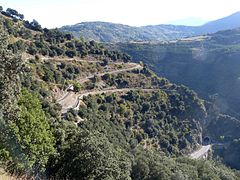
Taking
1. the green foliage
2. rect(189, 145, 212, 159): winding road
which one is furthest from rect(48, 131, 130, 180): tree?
rect(189, 145, 212, 159): winding road

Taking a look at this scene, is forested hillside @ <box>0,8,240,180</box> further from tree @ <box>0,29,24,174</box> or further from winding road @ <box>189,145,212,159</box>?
winding road @ <box>189,145,212,159</box>

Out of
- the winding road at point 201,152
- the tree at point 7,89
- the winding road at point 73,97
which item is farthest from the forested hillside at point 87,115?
the winding road at point 201,152

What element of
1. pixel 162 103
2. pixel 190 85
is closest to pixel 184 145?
pixel 162 103

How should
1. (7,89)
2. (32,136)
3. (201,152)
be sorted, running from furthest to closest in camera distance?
(201,152)
(32,136)
(7,89)

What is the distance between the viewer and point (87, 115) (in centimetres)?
6344

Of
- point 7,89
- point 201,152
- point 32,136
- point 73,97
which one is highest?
point 7,89

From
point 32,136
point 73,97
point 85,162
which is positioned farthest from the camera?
point 73,97

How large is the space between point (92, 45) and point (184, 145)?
39.8 meters

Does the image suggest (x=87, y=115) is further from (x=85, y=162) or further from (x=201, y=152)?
(x=201, y=152)

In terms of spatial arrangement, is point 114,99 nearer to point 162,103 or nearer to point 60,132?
point 162,103

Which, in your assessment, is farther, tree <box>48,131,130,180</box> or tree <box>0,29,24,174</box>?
tree <box>48,131,130,180</box>

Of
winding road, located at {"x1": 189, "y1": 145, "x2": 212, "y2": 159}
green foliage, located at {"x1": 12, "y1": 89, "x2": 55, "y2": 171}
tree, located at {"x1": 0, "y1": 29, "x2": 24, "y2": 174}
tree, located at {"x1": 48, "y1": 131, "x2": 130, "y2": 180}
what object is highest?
tree, located at {"x1": 0, "y1": 29, "x2": 24, "y2": 174}

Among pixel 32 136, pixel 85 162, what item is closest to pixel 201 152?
pixel 85 162

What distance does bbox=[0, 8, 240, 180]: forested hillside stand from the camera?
24.2 m
